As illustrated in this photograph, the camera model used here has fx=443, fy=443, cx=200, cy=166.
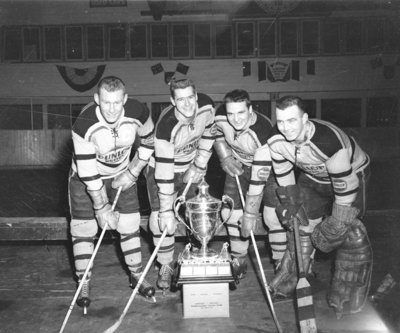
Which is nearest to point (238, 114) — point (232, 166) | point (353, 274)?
point (232, 166)

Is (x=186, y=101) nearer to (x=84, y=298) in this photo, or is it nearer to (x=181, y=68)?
(x=84, y=298)

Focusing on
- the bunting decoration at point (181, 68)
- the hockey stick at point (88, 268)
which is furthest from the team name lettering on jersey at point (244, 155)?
the bunting decoration at point (181, 68)

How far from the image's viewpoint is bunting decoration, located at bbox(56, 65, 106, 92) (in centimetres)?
1570

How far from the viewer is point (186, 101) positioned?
12.0 ft

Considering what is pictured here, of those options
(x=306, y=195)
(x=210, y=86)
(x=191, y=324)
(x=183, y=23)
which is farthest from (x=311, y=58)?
(x=191, y=324)

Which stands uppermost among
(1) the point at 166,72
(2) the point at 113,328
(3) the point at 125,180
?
(1) the point at 166,72

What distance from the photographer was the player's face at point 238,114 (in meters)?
3.71

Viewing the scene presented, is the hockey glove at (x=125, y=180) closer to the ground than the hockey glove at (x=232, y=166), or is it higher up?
closer to the ground

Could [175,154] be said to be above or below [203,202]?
above

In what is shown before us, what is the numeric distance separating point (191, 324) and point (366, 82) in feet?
47.6

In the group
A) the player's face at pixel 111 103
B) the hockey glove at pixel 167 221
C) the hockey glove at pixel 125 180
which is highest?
the player's face at pixel 111 103

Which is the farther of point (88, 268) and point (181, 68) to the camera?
point (181, 68)

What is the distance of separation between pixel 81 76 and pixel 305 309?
1416 centimetres

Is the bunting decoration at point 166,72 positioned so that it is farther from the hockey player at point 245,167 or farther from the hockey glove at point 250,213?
the hockey glove at point 250,213
